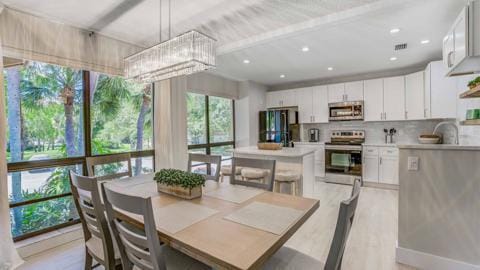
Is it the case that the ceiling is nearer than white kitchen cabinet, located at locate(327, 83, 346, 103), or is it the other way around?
the ceiling

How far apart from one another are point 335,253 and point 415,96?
15.2 ft

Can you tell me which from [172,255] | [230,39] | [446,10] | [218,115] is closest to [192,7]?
[230,39]

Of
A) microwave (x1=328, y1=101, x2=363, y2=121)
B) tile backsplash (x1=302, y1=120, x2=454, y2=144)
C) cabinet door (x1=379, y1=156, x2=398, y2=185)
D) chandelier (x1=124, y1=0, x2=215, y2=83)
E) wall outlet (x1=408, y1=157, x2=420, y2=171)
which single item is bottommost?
cabinet door (x1=379, y1=156, x2=398, y2=185)

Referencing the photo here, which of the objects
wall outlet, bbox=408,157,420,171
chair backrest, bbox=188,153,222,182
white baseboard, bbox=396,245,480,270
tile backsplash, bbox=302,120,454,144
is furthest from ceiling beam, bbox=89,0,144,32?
tile backsplash, bbox=302,120,454,144

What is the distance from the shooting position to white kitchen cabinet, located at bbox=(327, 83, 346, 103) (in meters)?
5.17

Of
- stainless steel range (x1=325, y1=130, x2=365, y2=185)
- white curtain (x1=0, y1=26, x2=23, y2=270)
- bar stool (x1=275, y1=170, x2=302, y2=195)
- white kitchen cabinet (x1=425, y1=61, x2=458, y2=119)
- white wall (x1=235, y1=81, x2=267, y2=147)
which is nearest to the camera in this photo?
white curtain (x1=0, y1=26, x2=23, y2=270)

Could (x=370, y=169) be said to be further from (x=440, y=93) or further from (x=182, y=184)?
(x=182, y=184)

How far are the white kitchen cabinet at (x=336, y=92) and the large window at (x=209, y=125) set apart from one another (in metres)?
2.36

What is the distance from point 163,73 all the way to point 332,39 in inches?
91.0

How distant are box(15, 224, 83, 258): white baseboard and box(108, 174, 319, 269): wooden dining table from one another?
187cm

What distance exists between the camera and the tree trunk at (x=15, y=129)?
2.42 metres

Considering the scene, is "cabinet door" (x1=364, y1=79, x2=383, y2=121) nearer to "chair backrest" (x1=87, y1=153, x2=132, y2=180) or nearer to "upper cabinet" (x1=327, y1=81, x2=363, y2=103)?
"upper cabinet" (x1=327, y1=81, x2=363, y2=103)

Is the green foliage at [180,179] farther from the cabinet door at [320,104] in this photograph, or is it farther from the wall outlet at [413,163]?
the cabinet door at [320,104]

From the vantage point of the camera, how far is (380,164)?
15.2ft
